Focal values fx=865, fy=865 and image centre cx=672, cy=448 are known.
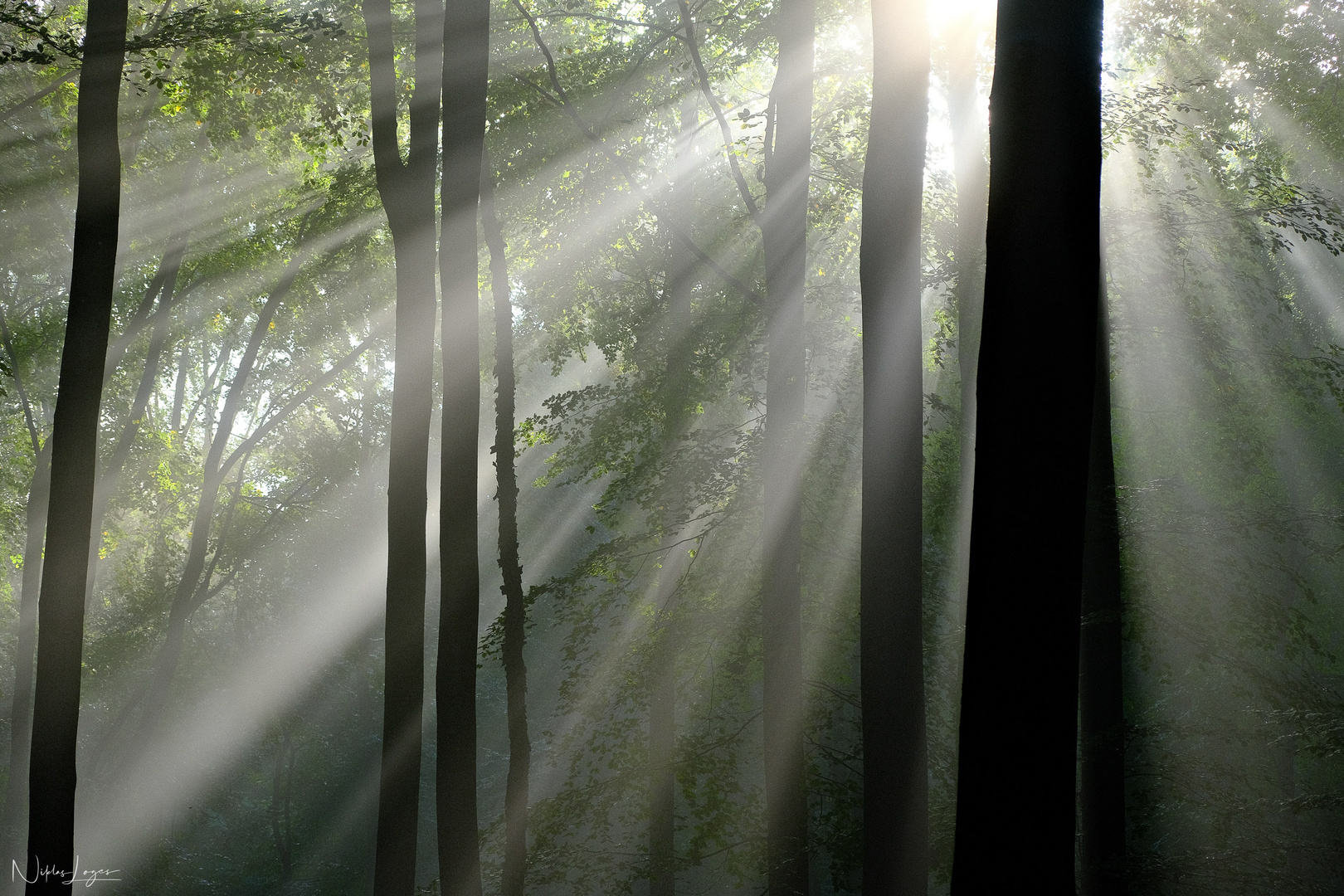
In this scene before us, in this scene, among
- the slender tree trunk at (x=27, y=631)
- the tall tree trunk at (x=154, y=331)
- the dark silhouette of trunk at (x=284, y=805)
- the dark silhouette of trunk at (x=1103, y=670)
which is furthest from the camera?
the dark silhouette of trunk at (x=284, y=805)

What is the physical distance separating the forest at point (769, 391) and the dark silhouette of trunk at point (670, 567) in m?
0.06

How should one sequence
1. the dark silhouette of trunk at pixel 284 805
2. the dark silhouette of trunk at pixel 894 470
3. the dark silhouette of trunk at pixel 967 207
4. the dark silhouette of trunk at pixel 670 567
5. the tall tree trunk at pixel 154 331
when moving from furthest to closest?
the dark silhouette of trunk at pixel 284 805
the tall tree trunk at pixel 154 331
the dark silhouette of trunk at pixel 670 567
the dark silhouette of trunk at pixel 967 207
the dark silhouette of trunk at pixel 894 470

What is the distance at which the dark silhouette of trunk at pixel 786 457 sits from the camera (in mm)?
7852

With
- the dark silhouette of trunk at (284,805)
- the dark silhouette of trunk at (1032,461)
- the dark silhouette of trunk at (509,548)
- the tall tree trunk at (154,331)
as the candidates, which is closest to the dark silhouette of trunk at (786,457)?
the dark silhouette of trunk at (509,548)

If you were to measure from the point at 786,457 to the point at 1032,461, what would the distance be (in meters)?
5.40

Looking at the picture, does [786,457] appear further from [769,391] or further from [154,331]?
[154,331]

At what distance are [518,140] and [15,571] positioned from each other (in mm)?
23548

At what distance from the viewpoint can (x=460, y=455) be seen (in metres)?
6.99

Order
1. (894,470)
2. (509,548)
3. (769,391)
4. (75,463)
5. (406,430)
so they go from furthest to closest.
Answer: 1. (509,548)
2. (769,391)
3. (406,430)
4. (75,463)
5. (894,470)

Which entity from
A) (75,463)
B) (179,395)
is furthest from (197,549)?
(75,463)

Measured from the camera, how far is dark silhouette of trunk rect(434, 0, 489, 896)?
6770 mm

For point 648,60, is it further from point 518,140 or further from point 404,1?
point 404,1

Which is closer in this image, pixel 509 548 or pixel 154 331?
pixel 509 548

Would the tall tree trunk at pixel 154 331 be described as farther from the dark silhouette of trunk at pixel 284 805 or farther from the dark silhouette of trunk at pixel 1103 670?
the dark silhouette of trunk at pixel 1103 670
